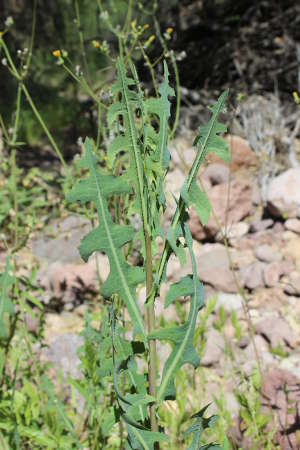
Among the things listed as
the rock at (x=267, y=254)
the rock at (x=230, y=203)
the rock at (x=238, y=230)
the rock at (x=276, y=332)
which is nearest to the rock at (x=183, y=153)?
the rock at (x=230, y=203)

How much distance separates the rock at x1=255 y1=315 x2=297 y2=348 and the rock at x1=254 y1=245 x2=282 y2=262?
446 mm

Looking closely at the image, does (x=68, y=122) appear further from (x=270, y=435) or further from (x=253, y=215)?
(x=270, y=435)

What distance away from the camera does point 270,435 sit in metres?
1.51

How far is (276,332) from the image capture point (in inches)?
89.0

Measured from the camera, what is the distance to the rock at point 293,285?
8.11 ft

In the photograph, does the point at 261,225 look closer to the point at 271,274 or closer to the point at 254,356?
the point at 271,274

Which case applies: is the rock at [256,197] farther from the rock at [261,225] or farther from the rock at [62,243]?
the rock at [62,243]

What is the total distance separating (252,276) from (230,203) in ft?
2.08

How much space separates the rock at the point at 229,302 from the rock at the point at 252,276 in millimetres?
101

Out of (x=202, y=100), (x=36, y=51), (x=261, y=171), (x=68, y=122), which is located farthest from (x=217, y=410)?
(x=36, y=51)

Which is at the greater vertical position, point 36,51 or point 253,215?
point 36,51

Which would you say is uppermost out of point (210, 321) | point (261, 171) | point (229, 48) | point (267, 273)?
point (229, 48)

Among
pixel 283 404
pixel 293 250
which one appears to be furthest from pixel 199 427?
pixel 293 250

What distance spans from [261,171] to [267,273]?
1.00 meters
